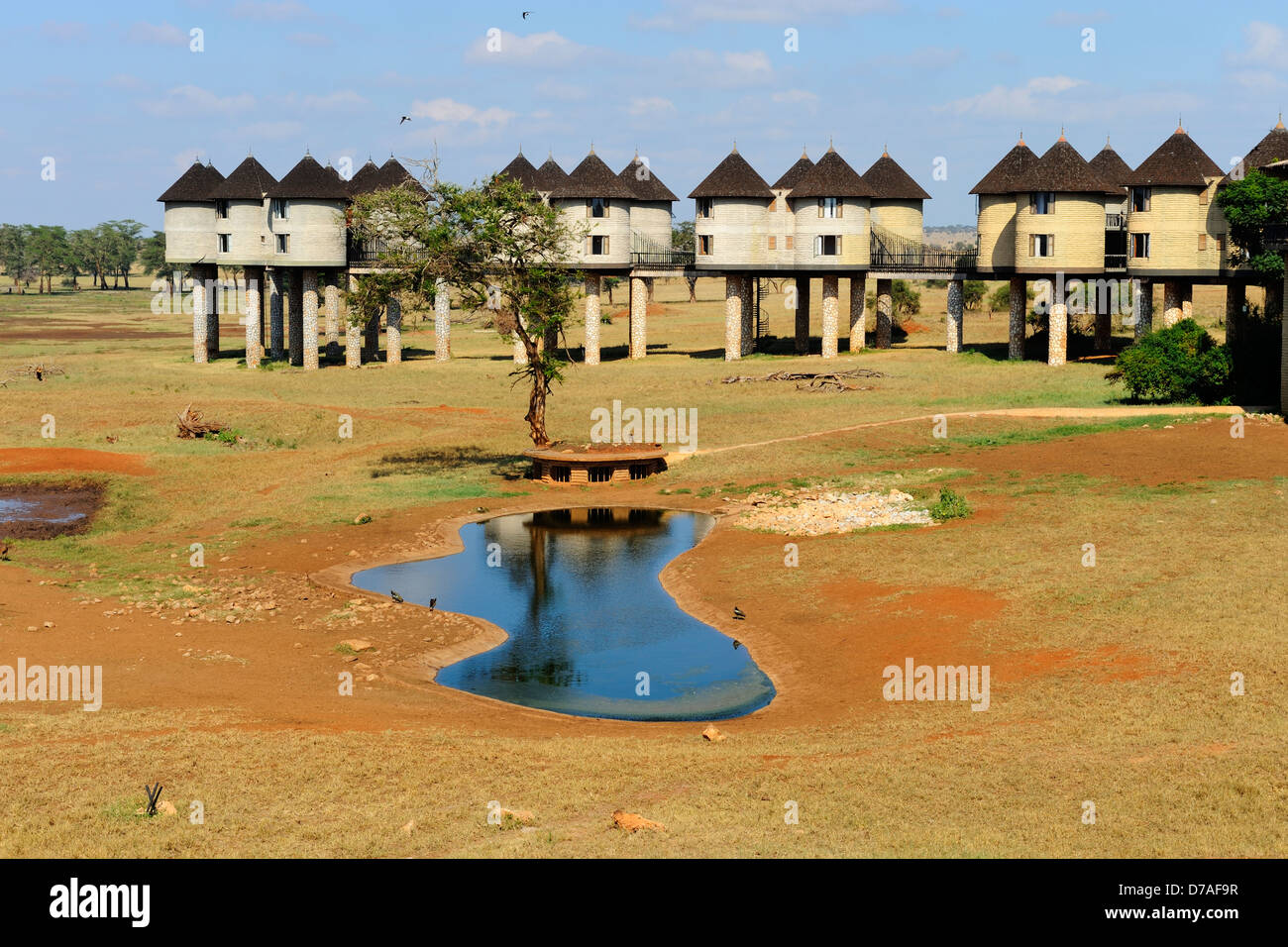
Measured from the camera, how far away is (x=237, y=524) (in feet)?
120

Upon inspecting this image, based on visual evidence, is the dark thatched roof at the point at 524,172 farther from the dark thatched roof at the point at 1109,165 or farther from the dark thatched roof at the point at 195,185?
the dark thatched roof at the point at 1109,165

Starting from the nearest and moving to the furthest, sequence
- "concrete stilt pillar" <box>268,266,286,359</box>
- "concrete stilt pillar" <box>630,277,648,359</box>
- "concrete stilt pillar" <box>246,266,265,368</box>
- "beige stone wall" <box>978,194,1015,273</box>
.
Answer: "beige stone wall" <box>978,194,1015,273</box>, "concrete stilt pillar" <box>630,277,648,359</box>, "concrete stilt pillar" <box>246,266,265,368</box>, "concrete stilt pillar" <box>268,266,286,359</box>

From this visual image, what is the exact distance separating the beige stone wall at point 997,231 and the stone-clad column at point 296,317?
38944mm

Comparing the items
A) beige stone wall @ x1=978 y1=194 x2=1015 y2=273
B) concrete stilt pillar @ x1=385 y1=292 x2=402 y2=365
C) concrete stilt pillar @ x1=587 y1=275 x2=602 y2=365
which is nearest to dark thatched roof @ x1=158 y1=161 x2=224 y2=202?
concrete stilt pillar @ x1=385 y1=292 x2=402 y2=365

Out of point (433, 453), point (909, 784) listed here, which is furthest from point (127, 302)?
point (909, 784)

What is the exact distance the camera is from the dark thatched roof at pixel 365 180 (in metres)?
79.5

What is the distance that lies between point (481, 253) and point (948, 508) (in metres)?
17.6

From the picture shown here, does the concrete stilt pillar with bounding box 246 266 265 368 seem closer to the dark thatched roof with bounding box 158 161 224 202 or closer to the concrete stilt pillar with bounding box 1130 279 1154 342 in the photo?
the dark thatched roof with bounding box 158 161 224 202

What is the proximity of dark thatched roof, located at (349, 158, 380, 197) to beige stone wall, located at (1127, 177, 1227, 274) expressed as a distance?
43.6 meters

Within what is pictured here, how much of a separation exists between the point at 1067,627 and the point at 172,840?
16.1 metres

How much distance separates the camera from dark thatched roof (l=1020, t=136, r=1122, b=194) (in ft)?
217

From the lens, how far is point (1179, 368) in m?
51.1
